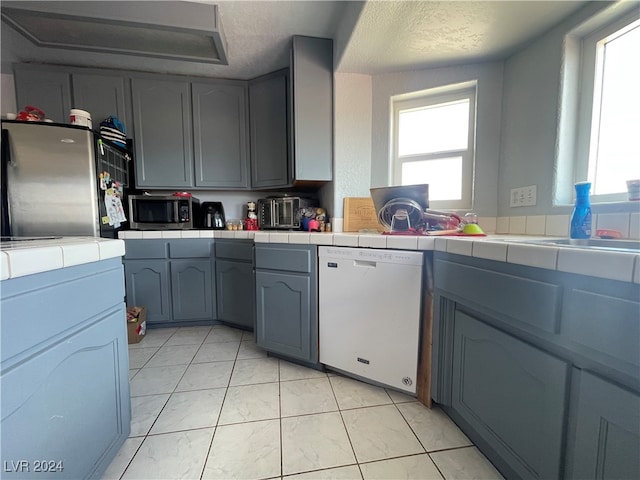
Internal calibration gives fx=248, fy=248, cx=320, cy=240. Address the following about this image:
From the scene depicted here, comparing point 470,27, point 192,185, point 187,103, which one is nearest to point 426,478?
point 470,27

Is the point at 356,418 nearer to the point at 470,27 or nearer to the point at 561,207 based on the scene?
the point at 561,207

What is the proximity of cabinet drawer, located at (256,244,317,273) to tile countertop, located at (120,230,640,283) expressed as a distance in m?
0.04

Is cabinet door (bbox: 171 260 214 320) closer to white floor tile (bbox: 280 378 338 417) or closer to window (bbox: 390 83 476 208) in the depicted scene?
white floor tile (bbox: 280 378 338 417)

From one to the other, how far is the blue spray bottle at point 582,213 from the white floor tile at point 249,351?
1.87 metres

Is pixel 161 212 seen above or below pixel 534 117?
below

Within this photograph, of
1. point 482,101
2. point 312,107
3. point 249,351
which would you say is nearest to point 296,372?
point 249,351

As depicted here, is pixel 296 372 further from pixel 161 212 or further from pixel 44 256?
pixel 161 212

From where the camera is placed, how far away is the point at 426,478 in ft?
2.91

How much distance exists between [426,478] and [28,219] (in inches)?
107

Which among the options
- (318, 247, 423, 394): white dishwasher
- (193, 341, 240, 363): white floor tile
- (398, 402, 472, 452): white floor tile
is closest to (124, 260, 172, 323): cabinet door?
(193, 341, 240, 363): white floor tile

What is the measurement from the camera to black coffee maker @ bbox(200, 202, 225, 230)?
7.88ft

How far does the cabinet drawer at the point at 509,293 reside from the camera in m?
0.66

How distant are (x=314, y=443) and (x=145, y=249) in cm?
201

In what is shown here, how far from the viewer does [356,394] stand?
1.34 metres
